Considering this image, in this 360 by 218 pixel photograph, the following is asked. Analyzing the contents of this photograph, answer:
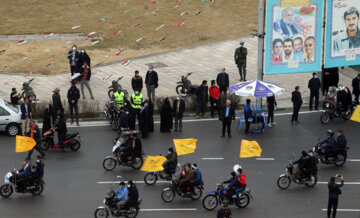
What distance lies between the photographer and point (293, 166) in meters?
21.4

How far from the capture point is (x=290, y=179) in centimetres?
2111

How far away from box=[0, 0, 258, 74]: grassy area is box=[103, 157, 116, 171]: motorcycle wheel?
14807 mm

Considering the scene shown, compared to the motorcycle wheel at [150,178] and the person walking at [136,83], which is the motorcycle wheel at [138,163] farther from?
the person walking at [136,83]

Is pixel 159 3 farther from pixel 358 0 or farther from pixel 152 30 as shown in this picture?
pixel 358 0

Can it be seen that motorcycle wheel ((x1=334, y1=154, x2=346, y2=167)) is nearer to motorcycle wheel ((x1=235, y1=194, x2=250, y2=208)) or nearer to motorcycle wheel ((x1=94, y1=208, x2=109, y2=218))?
motorcycle wheel ((x1=235, y1=194, x2=250, y2=208))

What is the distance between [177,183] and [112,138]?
6.92 meters

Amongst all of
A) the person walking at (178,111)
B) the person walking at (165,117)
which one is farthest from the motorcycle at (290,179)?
the person walking at (165,117)

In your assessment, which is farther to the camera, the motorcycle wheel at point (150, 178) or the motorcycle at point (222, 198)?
the motorcycle wheel at point (150, 178)

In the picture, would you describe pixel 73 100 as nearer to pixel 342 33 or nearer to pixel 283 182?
pixel 283 182

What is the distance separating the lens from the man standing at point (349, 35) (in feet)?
100

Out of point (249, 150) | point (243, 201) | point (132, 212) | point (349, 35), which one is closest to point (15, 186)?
point (132, 212)

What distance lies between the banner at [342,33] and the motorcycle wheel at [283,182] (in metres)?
11.1

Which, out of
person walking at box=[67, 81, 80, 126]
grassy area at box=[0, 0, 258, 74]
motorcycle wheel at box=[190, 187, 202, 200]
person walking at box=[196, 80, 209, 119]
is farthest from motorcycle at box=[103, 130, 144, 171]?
grassy area at box=[0, 0, 258, 74]

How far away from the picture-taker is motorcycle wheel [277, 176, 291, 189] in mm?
21094
